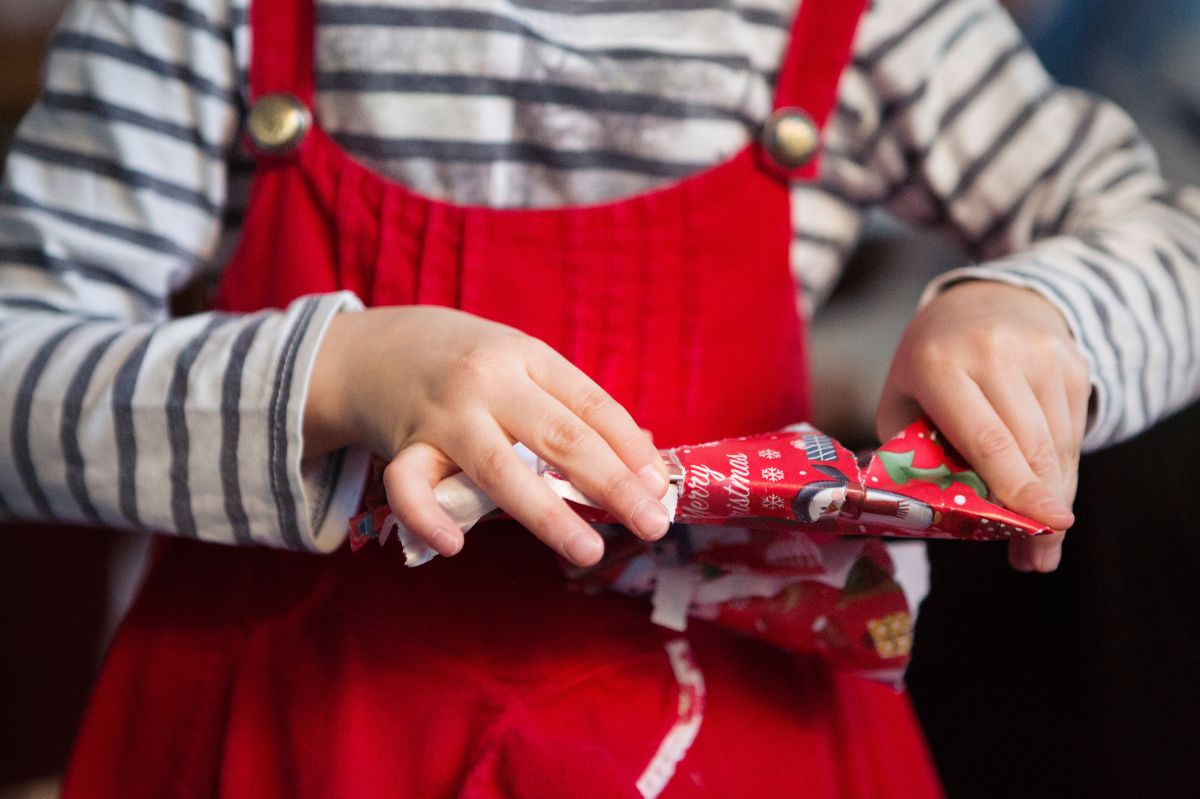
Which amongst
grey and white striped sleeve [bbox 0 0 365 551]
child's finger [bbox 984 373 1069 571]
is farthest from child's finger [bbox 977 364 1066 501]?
grey and white striped sleeve [bbox 0 0 365 551]

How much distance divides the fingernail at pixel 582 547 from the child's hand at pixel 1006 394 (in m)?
0.12

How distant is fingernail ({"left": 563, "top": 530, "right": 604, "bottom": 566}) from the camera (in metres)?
0.25

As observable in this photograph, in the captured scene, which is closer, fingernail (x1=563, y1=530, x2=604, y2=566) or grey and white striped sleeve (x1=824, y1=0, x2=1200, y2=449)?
fingernail (x1=563, y1=530, x2=604, y2=566)

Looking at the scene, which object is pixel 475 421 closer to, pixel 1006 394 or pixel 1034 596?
pixel 1006 394

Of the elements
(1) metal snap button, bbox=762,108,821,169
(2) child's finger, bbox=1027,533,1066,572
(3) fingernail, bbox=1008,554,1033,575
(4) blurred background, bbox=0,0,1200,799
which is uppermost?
(1) metal snap button, bbox=762,108,821,169

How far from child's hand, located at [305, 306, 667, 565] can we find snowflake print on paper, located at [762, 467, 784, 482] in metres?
0.03

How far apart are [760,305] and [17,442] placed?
0.28 metres

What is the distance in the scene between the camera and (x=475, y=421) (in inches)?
10.6

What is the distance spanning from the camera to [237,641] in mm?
351

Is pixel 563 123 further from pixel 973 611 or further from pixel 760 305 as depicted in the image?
pixel 973 611

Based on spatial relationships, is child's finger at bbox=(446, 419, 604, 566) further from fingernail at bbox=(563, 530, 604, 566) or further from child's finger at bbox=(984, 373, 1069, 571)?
child's finger at bbox=(984, 373, 1069, 571)

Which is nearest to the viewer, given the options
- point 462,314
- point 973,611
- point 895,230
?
point 462,314

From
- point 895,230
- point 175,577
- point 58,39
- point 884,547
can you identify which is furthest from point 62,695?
point 895,230


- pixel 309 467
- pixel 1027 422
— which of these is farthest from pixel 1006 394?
pixel 309 467
